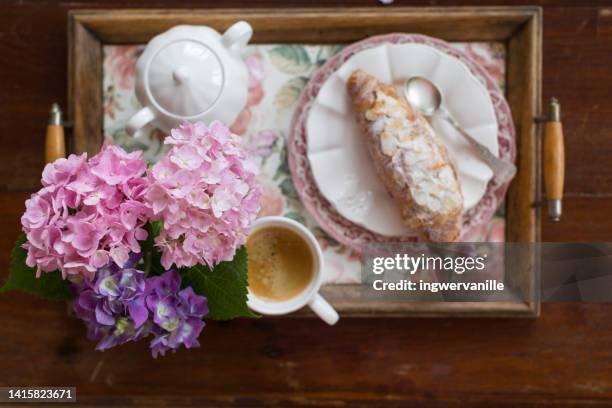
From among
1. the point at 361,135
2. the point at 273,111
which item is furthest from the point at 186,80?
the point at 361,135

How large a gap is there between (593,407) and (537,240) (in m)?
0.29

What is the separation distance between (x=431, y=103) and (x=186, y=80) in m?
0.37

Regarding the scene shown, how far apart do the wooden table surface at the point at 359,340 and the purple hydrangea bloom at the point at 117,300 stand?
1.00 feet

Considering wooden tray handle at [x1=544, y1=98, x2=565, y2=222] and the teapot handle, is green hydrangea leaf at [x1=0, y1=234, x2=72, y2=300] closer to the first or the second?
the teapot handle

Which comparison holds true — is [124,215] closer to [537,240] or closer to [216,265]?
[216,265]

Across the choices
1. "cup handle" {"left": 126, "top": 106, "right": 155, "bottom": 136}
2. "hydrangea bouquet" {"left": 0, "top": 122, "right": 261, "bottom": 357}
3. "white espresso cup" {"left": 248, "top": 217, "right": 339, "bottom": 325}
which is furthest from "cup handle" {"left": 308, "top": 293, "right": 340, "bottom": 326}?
"cup handle" {"left": 126, "top": 106, "right": 155, "bottom": 136}

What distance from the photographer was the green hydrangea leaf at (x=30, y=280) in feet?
2.14

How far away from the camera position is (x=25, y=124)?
0.90m

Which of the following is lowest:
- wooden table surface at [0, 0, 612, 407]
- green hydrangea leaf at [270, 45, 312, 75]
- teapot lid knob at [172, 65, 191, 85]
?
wooden table surface at [0, 0, 612, 407]

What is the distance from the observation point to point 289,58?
893 mm

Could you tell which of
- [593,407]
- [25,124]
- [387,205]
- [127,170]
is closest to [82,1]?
[25,124]

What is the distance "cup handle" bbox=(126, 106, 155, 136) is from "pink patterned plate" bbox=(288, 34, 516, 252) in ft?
0.71

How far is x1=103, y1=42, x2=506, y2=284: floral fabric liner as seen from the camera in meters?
0.89

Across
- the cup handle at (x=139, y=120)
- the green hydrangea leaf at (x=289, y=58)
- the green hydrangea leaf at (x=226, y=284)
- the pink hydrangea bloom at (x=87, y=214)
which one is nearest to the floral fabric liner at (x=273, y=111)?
the green hydrangea leaf at (x=289, y=58)
